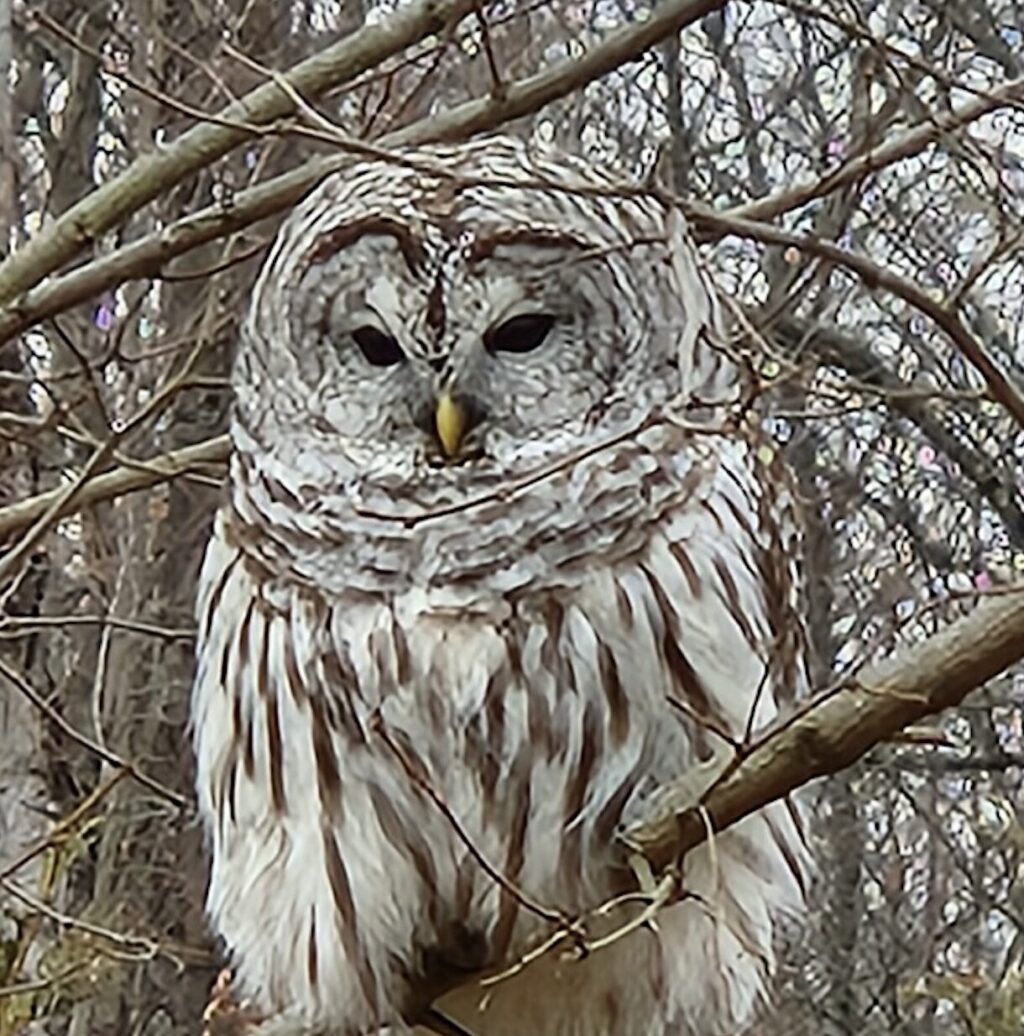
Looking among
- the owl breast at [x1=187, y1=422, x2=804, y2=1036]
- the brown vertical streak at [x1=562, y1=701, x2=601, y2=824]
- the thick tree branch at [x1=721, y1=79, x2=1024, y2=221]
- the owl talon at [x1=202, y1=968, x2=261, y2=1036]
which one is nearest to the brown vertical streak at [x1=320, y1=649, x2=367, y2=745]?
the owl breast at [x1=187, y1=422, x2=804, y2=1036]

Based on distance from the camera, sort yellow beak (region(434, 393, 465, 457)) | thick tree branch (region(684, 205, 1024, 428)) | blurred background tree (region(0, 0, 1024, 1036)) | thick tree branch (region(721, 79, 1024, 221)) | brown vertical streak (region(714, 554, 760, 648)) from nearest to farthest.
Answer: thick tree branch (region(684, 205, 1024, 428)) → thick tree branch (region(721, 79, 1024, 221)) → yellow beak (region(434, 393, 465, 457)) → brown vertical streak (region(714, 554, 760, 648)) → blurred background tree (region(0, 0, 1024, 1036))

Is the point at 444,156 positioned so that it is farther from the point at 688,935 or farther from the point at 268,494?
the point at 688,935

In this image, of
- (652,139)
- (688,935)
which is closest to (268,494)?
(688,935)

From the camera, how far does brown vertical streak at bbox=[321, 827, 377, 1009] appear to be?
279cm

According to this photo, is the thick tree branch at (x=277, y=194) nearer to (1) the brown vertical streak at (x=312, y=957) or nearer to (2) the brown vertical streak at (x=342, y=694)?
(2) the brown vertical streak at (x=342, y=694)

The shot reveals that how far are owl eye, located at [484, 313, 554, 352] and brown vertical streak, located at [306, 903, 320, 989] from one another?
0.72 m

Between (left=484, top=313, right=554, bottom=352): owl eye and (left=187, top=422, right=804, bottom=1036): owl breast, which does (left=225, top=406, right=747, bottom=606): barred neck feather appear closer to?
(left=187, top=422, right=804, bottom=1036): owl breast

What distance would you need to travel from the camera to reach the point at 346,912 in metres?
2.82

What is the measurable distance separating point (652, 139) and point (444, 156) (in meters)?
3.65

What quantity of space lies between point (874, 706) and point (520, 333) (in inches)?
32.2

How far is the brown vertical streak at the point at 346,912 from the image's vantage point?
2.79 m

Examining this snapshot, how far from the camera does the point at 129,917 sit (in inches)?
222

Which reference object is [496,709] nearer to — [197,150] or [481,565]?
[481,565]

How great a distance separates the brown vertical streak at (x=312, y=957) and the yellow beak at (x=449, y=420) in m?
0.62
